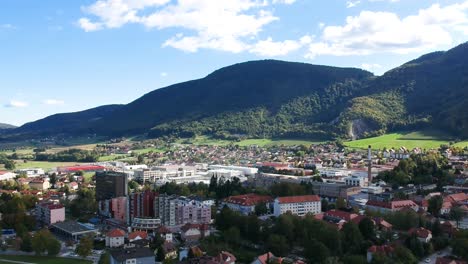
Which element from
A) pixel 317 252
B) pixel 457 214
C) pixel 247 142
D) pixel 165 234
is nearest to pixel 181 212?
pixel 165 234

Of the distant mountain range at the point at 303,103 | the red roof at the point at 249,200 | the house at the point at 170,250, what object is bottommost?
the house at the point at 170,250

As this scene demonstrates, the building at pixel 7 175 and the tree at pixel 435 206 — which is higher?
the building at pixel 7 175

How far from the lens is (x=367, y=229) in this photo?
90.0ft

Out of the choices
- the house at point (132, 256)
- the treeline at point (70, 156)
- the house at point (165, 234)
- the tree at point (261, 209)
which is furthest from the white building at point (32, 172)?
the house at point (132, 256)

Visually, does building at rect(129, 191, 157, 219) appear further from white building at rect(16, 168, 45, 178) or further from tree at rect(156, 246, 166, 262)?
white building at rect(16, 168, 45, 178)

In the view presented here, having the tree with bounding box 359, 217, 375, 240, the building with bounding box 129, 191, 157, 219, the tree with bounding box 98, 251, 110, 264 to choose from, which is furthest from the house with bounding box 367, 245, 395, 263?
the building with bounding box 129, 191, 157, 219

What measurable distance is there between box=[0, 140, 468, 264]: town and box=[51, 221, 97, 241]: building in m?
0.08

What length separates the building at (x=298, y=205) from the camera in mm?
35938

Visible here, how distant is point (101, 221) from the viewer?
3709 centimetres

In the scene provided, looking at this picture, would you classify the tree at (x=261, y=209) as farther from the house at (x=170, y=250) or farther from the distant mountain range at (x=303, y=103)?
the distant mountain range at (x=303, y=103)

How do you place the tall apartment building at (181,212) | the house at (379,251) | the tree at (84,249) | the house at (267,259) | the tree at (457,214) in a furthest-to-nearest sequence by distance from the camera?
1. the tall apartment building at (181,212)
2. the tree at (457,214)
3. the tree at (84,249)
4. the house at (379,251)
5. the house at (267,259)

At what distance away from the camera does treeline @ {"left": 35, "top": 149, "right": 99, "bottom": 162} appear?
83938mm

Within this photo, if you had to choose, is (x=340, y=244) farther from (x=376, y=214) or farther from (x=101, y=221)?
(x=101, y=221)

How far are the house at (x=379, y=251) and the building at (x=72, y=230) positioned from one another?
16584mm
